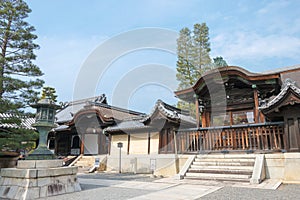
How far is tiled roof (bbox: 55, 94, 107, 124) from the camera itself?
2300cm

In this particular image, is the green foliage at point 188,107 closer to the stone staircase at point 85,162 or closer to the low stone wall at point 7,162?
the stone staircase at point 85,162

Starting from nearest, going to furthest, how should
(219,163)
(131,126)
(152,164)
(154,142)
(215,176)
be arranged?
1. (215,176)
2. (219,163)
3. (152,164)
4. (154,142)
5. (131,126)

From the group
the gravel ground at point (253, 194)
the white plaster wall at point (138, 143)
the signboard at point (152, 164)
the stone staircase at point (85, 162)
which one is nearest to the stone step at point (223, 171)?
the gravel ground at point (253, 194)

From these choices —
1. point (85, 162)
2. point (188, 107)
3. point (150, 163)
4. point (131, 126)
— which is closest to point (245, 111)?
point (150, 163)

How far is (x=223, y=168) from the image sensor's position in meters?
7.74

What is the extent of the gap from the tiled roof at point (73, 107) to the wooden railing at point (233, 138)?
48.5ft

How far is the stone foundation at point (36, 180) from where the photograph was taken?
5488mm

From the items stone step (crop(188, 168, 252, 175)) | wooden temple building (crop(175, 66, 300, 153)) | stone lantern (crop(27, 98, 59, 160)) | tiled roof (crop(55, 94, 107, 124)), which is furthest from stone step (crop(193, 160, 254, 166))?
tiled roof (crop(55, 94, 107, 124))

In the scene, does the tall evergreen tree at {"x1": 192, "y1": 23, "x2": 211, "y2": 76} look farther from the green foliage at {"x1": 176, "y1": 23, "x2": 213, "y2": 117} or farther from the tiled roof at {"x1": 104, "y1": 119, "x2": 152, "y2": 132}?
the tiled roof at {"x1": 104, "y1": 119, "x2": 152, "y2": 132}

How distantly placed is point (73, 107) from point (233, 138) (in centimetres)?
2213

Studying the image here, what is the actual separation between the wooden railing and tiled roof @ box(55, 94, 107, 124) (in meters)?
14.8

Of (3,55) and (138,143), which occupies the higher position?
(3,55)

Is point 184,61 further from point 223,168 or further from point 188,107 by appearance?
point 223,168

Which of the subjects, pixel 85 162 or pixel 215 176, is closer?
pixel 215 176
